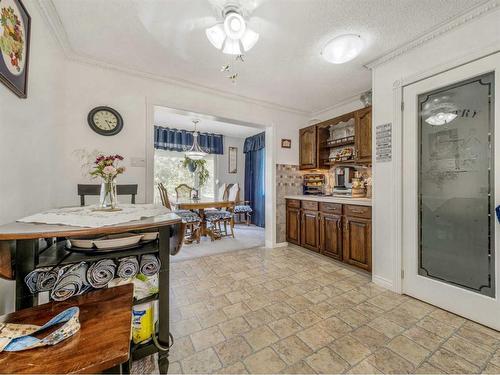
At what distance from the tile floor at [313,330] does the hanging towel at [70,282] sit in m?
0.73

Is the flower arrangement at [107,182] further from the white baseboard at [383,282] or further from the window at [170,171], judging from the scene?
the window at [170,171]

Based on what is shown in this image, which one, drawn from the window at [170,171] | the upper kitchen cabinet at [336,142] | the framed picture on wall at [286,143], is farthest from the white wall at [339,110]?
the window at [170,171]

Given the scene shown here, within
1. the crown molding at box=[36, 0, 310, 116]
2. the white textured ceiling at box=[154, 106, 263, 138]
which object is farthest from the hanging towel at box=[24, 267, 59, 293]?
the white textured ceiling at box=[154, 106, 263, 138]

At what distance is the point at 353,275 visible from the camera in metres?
2.59

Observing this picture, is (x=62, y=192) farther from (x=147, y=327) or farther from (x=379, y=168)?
(x=379, y=168)

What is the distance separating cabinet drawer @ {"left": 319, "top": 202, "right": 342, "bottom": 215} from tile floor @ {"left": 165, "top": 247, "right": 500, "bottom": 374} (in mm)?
842

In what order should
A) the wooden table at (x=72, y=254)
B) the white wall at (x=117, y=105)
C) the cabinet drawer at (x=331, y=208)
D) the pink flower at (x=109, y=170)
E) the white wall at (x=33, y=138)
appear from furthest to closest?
the cabinet drawer at (x=331, y=208), the white wall at (x=117, y=105), the pink flower at (x=109, y=170), the white wall at (x=33, y=138), the wooden table at (x=72, y=254)

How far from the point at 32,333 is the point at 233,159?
19.1 ft

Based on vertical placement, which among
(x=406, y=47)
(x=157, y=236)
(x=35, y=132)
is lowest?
(x=157, y=236)

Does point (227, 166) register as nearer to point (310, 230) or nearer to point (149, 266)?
point (310, 230)

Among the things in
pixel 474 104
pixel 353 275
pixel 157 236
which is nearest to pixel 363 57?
pixel 474 104

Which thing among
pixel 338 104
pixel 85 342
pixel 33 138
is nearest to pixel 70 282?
pixel 85 342

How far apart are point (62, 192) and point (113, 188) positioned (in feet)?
3.92

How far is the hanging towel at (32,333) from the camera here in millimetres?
663
